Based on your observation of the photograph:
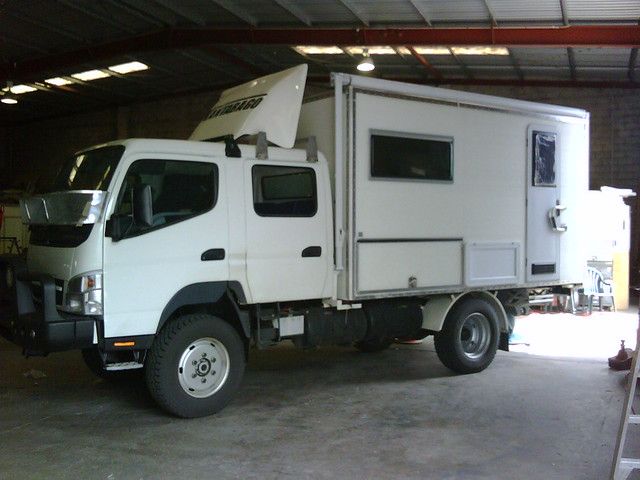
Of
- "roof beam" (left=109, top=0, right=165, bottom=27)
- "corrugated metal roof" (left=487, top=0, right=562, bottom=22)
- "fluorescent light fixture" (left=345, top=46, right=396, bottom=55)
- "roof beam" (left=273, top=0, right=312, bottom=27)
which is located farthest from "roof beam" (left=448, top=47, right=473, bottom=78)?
"roof beam" (left=109, top=0, right=165, bottom=27)

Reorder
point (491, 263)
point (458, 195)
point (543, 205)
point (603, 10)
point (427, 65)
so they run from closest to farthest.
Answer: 1. point (458, 195)
2. point (491, 263)
3. point (543, 205)
4. point (603, 10)
5. point (427, 65)

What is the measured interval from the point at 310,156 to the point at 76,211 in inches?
90.2

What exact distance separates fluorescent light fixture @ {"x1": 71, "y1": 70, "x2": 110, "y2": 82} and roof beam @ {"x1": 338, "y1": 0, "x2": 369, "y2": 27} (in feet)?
26.3

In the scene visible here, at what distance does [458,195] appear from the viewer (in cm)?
758

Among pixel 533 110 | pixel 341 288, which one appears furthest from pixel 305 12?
pixel 341 288

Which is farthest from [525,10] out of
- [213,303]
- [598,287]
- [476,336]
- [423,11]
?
[213,303]

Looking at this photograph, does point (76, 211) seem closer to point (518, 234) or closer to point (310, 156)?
point (310, 156)

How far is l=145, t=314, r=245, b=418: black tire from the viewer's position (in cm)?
581

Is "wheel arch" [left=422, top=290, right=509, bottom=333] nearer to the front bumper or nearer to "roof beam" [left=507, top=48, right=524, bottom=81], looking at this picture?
the front bumper

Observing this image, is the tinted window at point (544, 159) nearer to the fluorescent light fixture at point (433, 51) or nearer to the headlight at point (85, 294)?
the headlight at point (85, 294)

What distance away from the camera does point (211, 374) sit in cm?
609

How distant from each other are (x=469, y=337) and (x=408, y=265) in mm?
1577

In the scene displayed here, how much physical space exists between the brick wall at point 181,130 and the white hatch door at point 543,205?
8.84 meters

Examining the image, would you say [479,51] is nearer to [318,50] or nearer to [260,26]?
[318,50]
